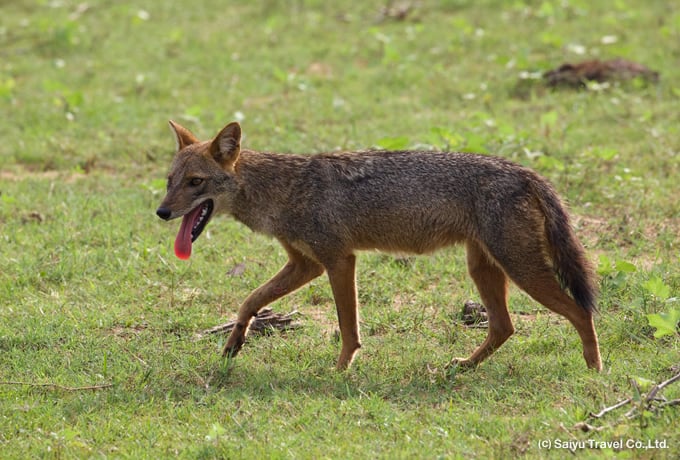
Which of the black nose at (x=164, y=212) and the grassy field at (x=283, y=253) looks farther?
the black nose at (x=164, y=212)

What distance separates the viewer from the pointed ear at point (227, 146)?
7.05 m

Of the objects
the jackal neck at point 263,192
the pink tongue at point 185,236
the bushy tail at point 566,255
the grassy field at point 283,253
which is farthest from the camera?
the jackal neck at point 263,192


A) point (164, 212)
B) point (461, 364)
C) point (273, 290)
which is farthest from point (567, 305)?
point (164, 212)

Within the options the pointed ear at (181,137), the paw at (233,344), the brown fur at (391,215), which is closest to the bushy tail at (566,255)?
the brown fur at (391,215)

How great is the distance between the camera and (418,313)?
25.7 ft

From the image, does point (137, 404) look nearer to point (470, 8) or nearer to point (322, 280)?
point (322, 280)

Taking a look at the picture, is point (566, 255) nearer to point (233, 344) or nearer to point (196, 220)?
point (233, 344)

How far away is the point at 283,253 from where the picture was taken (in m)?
9.01

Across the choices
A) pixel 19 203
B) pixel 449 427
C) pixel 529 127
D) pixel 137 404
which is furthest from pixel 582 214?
pixel 19 203

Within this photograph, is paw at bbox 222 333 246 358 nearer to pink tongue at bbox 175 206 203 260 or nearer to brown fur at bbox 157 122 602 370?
brown fur at bbox 157 122 602 370

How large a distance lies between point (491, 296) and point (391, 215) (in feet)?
2.92

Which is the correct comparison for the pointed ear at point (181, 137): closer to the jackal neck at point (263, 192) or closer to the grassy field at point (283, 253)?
the jackal neck at point (263, 192)

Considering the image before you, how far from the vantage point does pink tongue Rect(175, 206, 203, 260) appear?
695 centimetres

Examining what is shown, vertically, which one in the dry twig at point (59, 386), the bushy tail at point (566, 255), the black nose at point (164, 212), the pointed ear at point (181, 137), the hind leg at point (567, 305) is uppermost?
the pointed ear at point (181, 137)
